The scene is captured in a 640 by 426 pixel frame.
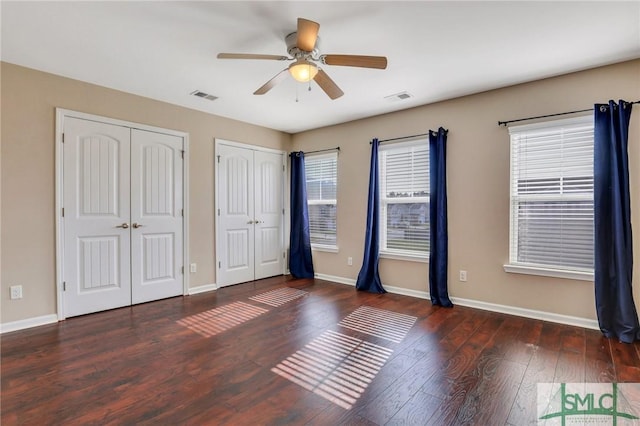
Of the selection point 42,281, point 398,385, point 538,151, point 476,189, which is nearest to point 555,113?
point 538,151

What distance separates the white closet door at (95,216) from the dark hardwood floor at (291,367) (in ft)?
0.89

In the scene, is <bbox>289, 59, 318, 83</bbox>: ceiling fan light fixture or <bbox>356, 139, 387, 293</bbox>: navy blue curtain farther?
<bbox>356, 139, 387, 293</bbox>: navy blue curtain

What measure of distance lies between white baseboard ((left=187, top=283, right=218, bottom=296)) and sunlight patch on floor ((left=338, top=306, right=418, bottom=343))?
2164mm

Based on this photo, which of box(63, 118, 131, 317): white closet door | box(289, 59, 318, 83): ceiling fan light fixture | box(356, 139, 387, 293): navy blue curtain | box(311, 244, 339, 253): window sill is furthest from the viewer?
box(311, 244, 339, 253): window sill

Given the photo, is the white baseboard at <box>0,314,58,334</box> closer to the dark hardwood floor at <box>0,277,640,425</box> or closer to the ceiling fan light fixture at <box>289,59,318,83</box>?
the dark hardwood floor at <box>0,277,640,425</box>

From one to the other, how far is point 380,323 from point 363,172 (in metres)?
2.28

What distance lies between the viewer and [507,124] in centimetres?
345

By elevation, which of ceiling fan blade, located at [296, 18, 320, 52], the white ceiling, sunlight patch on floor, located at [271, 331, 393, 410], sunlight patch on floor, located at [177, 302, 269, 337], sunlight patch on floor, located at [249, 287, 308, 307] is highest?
the white ceiling

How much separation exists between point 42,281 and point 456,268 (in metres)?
4.52

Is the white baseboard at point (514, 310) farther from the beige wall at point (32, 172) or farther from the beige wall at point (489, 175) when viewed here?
the beige wall at point (32, 172)

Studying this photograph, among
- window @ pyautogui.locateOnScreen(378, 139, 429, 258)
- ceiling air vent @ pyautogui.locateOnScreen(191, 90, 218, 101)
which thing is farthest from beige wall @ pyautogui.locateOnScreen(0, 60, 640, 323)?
ceiling air vent @ pyautogui.locateOnScreen(191, 90, 218, 101)

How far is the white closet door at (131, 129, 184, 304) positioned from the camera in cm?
379

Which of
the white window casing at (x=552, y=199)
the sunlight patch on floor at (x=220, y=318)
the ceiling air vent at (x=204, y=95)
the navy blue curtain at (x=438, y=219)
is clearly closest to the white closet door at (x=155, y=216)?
the ceiling air vent at (x=204, y=95)

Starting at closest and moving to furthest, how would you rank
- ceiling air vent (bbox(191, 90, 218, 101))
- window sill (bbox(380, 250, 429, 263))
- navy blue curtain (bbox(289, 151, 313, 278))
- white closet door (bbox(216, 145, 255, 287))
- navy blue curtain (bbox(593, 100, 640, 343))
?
navy blue curtain (bbox(593, 100, 640, 343)) < ceiling air vent (bbox(191, 90, 218, 101)) < window sill (bbox(380, 250, 429, 263)) < white closet door (bbox(216, 145, 255, 287)) < navy blue curtain (bbox(289, 151, 313, 278))
